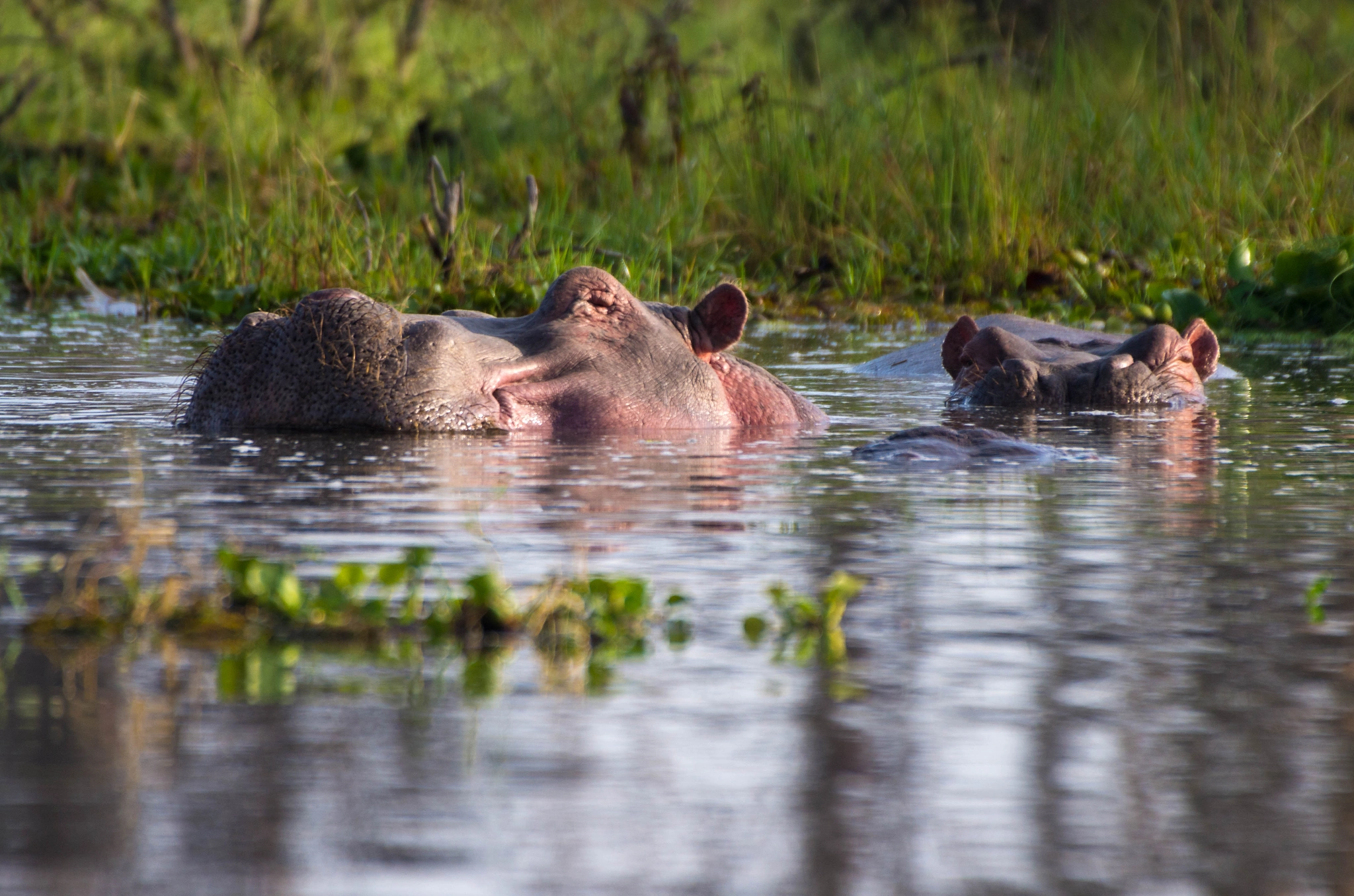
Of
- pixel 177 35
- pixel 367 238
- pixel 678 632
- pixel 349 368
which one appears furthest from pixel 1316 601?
pixel 177 35

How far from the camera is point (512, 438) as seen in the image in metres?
5.32

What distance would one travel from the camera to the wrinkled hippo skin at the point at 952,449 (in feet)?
17.2

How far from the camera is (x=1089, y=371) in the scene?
7.24m

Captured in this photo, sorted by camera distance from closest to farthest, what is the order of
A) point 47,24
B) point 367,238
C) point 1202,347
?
1. point 1202,347
2. point 367,238
3. point 47,24

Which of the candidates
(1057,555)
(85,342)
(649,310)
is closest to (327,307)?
(649,310)

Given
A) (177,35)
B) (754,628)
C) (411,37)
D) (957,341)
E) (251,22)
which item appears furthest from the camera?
(411,37)

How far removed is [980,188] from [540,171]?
10.5ft

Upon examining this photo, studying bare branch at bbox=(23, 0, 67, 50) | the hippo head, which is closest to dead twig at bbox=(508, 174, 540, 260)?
the hippo head

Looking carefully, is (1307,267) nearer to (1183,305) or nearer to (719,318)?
(1183,305)

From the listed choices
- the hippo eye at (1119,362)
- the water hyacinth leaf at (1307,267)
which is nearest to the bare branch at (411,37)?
the water hyacinth leaf at (1307,267)

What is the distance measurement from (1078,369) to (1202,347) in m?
0.67

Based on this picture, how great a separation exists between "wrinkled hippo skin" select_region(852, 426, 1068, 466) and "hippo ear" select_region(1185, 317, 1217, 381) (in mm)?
2307

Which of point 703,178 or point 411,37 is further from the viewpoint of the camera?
point 411,37

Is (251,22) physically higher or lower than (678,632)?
higher
